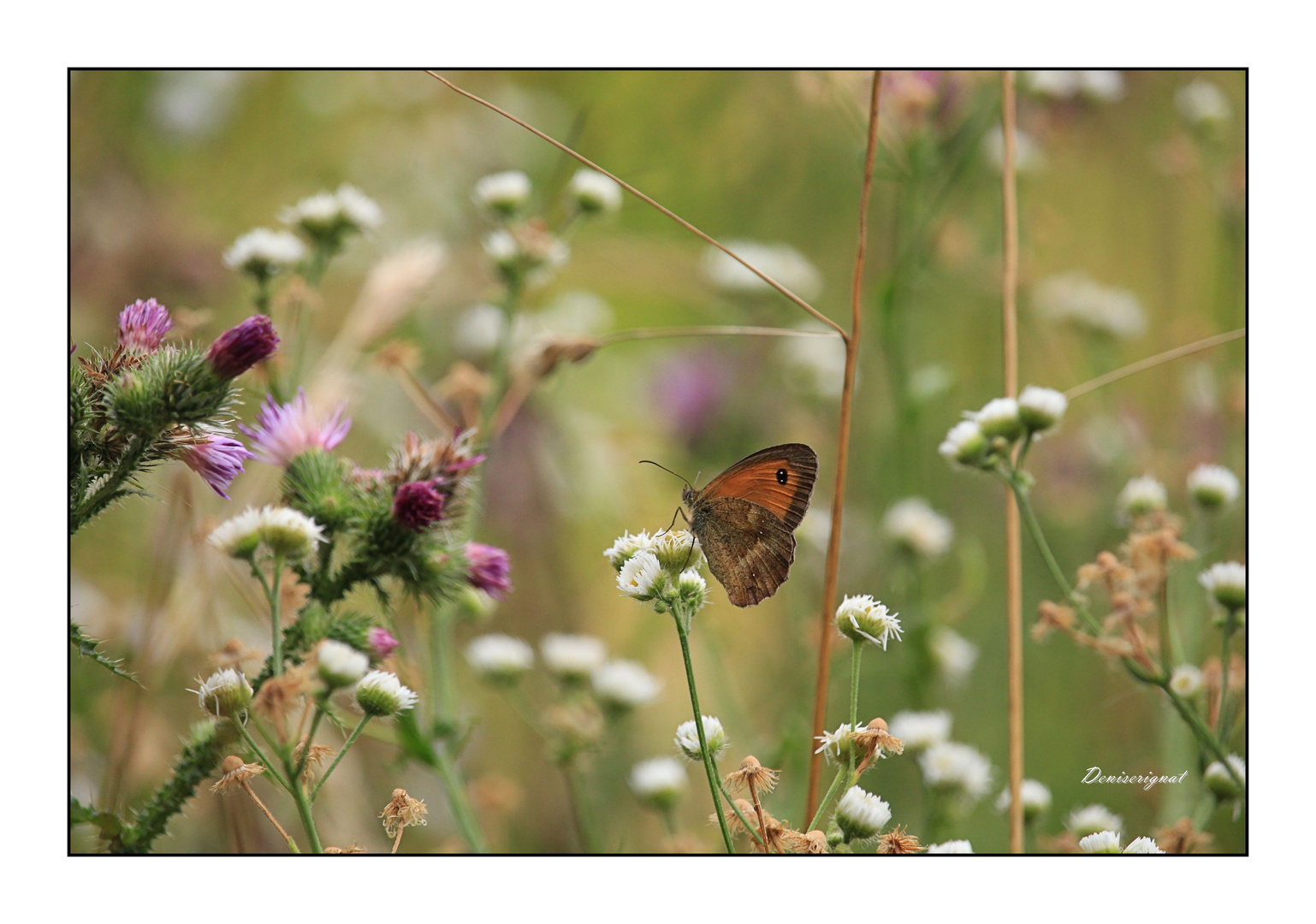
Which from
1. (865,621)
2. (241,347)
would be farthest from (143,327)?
(865,621)

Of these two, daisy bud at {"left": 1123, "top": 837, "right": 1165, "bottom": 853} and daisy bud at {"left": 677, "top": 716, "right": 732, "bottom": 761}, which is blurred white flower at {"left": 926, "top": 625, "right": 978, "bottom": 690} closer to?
daisy bud at {"left": 1123, "top": 837, "right": 1165, "bottom": 853}

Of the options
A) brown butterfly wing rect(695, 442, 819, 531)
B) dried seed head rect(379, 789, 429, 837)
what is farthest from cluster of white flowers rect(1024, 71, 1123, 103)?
dried seed head rect(379, 789, 429, 837)

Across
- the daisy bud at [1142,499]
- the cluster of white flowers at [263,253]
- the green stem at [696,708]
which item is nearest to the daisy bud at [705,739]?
the green stem at [696,708]

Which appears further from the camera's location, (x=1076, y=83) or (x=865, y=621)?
(x=1076, y=83)

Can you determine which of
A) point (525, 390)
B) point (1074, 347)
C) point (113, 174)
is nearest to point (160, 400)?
point (525, 390)

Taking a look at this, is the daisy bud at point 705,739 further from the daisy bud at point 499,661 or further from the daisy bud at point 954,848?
the daisy bud at point 499,661

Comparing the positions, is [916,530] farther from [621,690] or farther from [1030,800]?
[621,690]
